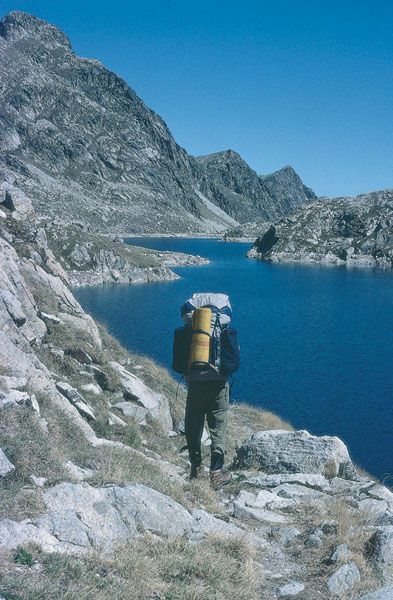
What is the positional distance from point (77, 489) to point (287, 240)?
184 meters

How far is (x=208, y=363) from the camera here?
9086 mm

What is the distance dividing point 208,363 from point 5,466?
3855mm

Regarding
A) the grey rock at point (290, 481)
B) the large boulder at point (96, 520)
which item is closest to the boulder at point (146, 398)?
the grey rock at point (290, 481)

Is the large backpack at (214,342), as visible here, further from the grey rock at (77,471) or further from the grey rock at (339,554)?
the grey rock at (339,554)

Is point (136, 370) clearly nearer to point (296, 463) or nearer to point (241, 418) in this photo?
point (241, 418)

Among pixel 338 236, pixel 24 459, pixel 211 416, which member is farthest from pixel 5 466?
pixel 338 236

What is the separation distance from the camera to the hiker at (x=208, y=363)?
913 cm

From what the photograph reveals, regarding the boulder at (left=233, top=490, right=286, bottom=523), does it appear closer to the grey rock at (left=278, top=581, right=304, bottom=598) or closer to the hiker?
the hiker

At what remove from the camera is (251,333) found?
191 feet

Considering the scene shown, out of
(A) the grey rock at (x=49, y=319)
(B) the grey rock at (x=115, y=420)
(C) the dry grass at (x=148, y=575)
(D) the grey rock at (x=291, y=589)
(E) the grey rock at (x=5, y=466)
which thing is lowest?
(B) the grey rock at (x=115, y=420)

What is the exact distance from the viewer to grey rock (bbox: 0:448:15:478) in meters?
6.21

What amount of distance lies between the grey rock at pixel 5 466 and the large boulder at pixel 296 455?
792 cm

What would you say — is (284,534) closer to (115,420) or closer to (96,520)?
(96,520)

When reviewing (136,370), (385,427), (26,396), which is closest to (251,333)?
(385,427)
